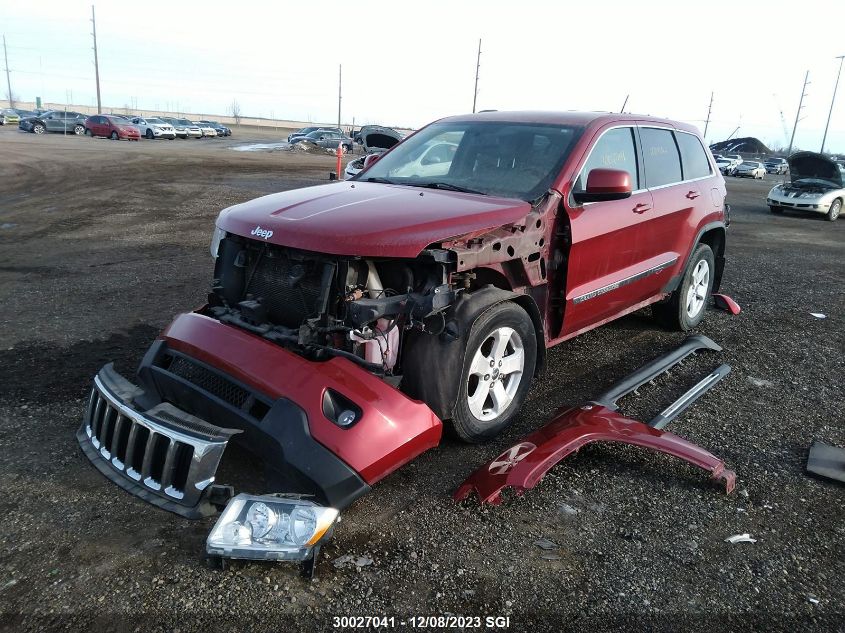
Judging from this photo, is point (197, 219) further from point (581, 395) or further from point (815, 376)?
point (815, 376)

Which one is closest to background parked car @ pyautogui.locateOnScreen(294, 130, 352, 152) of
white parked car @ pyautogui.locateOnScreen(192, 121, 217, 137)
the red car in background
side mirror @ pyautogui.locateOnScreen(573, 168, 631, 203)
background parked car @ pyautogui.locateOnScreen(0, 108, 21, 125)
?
the red car in background

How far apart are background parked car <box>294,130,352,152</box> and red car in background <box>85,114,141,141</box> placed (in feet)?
31.5

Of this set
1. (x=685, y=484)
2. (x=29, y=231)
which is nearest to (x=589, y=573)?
(x=685, y=484)

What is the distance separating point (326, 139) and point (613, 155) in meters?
37.6

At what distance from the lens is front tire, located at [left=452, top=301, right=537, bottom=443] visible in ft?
11.4

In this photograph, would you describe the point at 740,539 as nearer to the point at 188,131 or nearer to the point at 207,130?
the point at 188,131

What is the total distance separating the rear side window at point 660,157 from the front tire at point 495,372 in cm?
205

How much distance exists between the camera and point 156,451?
294cm

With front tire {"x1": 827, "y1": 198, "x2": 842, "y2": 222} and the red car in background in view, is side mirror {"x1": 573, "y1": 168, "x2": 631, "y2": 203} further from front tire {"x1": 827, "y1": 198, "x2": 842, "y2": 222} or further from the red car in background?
the red car in background

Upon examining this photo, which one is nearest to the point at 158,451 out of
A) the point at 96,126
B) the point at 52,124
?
the point at 96,126

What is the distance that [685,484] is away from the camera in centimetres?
343

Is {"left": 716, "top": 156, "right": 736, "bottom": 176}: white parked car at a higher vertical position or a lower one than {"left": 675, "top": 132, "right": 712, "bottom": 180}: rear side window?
lower

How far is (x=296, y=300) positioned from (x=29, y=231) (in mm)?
8287

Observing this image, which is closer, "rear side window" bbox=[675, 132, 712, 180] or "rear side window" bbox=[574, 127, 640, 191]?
"rear side window" bbox=[574, 127, 640, 191]
